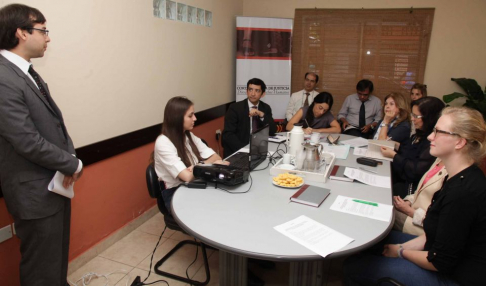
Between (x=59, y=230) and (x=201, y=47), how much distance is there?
2.66 meters

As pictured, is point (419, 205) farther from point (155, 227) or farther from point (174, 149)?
point (155, 227)

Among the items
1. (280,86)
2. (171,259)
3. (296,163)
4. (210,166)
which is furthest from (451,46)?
(171,259)

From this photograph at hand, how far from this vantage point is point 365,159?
2.39m

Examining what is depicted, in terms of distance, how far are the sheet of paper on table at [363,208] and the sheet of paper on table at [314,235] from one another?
0.23 m

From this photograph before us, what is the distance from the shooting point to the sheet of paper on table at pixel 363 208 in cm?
153

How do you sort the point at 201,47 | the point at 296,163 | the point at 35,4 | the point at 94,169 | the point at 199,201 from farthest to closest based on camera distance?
1. the point at 201,47
2. the point at 94,169
3. the point at 296,163
4. the point at 35,4
5. the point at 199,201

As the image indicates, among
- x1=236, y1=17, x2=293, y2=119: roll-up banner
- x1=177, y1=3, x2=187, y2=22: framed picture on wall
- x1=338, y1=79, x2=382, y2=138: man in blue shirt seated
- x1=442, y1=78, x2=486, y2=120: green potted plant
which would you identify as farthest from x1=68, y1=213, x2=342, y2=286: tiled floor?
x1=442, y1=78, x2=486, y2=120: green potted plant

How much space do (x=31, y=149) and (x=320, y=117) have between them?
2862 mm

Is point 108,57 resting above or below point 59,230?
above

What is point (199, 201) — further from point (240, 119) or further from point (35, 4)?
point (240, 119)

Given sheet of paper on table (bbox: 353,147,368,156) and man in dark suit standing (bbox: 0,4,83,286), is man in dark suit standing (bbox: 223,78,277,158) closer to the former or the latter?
sheet of paper on table (bbox: 353,147,368,156)

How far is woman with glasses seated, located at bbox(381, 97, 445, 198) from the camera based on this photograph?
224 centimetres

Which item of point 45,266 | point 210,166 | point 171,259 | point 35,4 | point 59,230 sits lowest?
point 171,259

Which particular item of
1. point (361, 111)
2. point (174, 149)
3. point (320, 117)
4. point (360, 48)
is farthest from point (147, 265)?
point (360, 48)
